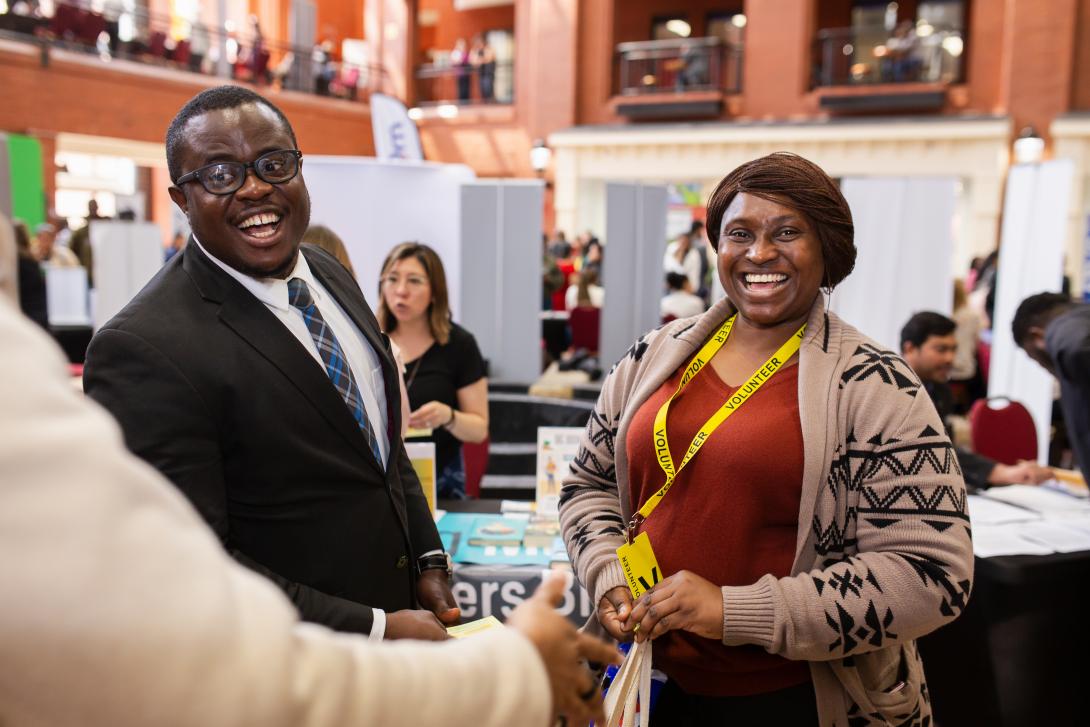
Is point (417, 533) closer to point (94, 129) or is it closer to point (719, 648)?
point (719, 648)

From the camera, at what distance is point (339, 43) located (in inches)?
791

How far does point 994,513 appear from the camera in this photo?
9.70 feet

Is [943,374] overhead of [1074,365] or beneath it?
beneath

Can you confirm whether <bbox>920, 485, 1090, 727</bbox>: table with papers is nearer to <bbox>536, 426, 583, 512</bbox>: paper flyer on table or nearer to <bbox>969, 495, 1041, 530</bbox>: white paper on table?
<bbox>969, 495, 1041, 530</bbox>: white paper on table

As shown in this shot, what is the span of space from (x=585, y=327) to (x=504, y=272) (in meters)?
1.84

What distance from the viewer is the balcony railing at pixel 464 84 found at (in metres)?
16.6

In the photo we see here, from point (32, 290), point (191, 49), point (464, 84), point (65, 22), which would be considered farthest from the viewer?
point (464, 84)

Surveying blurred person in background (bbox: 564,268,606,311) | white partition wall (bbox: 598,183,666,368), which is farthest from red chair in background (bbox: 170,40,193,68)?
white partition wall (bbox: 598,183,666,368)

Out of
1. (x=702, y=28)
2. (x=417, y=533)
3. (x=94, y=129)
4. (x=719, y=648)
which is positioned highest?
(x=702, y=28)

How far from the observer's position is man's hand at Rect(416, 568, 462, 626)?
5.05 feet

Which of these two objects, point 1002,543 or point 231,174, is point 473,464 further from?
point 231,174

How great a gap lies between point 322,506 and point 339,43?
20905 millimetres

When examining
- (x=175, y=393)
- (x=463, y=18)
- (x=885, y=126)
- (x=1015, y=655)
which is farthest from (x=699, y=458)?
(x=463, y=18)

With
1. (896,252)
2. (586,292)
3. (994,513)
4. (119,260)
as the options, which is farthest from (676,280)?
(994,513)
